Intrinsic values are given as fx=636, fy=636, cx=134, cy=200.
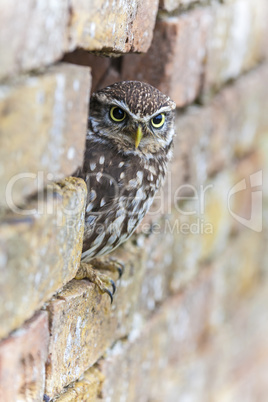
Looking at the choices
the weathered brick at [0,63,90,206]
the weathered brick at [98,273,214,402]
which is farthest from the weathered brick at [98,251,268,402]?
the weathered brick at [0,63,90,206]

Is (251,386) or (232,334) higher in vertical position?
(232,334)

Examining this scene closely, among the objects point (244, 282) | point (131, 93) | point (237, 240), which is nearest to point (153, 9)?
point (131, 93)

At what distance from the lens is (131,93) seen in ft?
5.80

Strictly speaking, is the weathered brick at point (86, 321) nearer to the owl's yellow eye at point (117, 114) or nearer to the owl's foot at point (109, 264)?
the owl's foot at point (109, 264)

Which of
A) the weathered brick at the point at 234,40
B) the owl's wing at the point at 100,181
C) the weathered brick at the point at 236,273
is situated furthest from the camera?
the weathered brick at the point at 236,273

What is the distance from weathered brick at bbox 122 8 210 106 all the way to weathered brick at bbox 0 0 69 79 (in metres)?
0.84

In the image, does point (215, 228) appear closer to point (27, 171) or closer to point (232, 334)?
point (232, 334)

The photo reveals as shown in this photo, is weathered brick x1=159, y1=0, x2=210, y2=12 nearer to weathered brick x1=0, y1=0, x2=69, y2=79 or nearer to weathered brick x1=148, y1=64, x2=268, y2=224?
weathered brick x1=148, y1=64, x2=268, y2=224

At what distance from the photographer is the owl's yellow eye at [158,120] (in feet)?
6.14

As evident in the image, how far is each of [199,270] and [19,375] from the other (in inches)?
58.8

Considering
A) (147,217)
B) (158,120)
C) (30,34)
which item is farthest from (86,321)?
(30,34)

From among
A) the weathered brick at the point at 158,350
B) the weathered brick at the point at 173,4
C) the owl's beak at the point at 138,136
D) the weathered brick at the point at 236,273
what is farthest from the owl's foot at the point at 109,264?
the weathered brick at the point at 236,273

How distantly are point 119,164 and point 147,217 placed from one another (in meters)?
0.32

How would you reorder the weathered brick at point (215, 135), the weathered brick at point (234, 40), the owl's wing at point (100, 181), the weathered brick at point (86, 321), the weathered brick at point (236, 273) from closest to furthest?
the weathered brick at point (86, 321) < the owl's wing at point (100, 181) < the weathered brick at point (215, 135) < the weathered brick at point (234, 40) < the weathered brick at point (236, 273)
